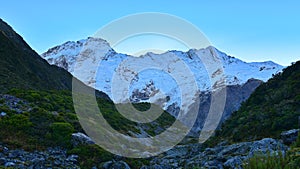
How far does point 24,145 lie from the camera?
77.8 feet

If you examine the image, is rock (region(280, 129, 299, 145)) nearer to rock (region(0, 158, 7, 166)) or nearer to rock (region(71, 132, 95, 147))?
rock (region(71, 132, 95, 147))

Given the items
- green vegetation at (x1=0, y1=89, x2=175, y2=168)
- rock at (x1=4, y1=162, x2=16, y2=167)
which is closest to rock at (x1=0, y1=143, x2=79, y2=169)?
rock at (x1=4, y1=162, x2=16, y2=167)

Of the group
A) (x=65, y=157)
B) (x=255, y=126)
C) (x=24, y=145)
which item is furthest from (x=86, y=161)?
(x=255, y=126)

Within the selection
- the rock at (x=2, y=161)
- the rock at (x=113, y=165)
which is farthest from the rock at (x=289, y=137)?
the rock at (x=2, y=161)

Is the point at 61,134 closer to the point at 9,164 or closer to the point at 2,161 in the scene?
the point at 2,161

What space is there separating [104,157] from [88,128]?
9765 mm

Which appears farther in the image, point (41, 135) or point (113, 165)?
point (41, 135)

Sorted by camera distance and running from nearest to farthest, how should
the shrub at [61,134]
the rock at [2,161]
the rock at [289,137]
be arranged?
1. the rock at [2,161]
2. the rock at [289,137]
3. the shrub at [61,134]

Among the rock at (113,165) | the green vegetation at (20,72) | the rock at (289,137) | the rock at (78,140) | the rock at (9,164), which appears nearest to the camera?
the rock at (9,164)

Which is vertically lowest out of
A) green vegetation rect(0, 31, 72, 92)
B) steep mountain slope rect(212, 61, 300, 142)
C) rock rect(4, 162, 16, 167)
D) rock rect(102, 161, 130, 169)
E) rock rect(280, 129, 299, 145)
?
rock rect(102, 161, 130, 169)

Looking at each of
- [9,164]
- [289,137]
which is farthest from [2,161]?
[289,137]

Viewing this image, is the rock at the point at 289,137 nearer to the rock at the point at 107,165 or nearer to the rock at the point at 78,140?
the rock at the point at 107,165

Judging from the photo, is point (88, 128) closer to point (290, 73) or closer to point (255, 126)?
point (255, 126)

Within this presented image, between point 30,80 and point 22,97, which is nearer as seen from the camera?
point 22,97
